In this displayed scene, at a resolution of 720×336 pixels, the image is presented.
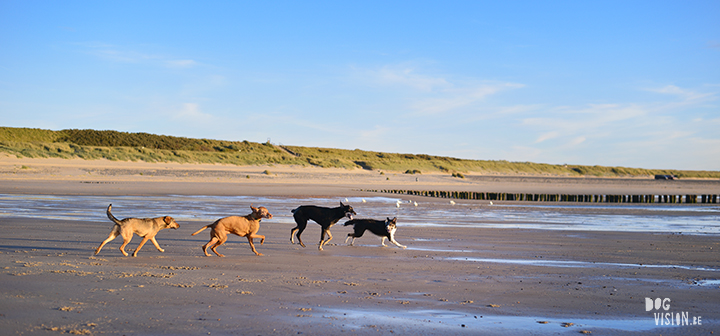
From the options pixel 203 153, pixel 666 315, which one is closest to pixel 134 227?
pixel 666 315

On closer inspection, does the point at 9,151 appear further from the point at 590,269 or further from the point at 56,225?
the point at 590,269

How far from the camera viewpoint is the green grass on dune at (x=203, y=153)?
206 ft

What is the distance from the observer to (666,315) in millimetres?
6809

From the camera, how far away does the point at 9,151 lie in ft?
182

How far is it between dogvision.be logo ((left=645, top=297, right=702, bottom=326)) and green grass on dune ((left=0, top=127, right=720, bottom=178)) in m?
61.2

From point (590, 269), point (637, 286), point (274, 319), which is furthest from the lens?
point (590, 269)

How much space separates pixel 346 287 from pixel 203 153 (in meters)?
72.6

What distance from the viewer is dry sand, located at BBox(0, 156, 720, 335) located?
6078 mm

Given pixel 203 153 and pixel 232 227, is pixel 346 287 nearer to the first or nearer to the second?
pixel 232 227

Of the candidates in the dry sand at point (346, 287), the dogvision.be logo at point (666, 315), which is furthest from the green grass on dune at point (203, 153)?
the dogvision.be logo at point (666, 315)

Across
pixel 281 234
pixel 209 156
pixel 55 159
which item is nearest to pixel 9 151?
pixel 55 159

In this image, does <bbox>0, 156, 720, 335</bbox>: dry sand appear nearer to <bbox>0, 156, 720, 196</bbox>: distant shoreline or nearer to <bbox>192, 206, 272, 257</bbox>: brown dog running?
<bbox>192, 206, 272, 257</bbox>: brown dog running

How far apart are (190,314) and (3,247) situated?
293 inches

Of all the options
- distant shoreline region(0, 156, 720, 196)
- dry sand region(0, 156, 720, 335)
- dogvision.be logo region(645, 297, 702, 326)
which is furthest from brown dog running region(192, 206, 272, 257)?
distant shoreline region(0, 156, 720, 196)
